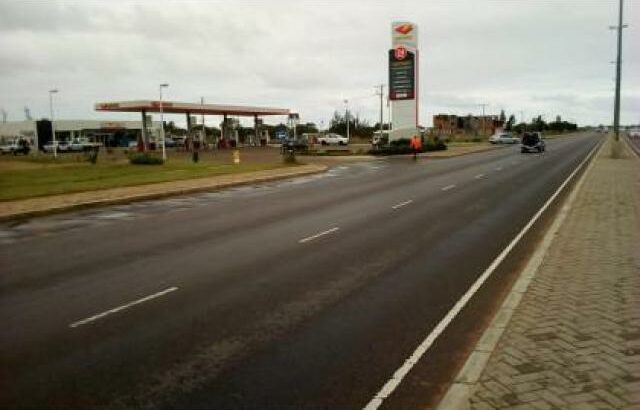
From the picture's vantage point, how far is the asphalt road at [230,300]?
599 centimetres

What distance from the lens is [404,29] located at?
67.5 metres

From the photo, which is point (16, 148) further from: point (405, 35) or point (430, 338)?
point (430, 338)

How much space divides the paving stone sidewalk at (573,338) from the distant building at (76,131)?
9474 cm

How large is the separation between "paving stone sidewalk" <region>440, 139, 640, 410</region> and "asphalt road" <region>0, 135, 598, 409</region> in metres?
0.71

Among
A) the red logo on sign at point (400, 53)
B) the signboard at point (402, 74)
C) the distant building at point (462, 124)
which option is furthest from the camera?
the distant building at point (462, 124)

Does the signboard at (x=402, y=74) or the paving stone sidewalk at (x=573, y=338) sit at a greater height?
the signboard at (x=402, y=74)

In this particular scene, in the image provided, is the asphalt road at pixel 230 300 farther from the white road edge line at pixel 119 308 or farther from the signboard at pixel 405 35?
the signboard at pixel 405 35

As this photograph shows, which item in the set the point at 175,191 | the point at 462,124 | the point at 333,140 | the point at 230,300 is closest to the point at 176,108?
the point at 333,140

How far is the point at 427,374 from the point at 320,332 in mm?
1552

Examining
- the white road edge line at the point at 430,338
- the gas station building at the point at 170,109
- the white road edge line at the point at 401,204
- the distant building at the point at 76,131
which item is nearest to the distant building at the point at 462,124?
the distant building at the point at 76,131

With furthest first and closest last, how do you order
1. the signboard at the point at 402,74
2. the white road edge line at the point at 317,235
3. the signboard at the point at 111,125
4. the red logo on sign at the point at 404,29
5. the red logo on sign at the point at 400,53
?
1. the signboard at the point at 111,125
2. the red logo on sign at the point at 404,29
3. the red logo on sign at the point at 400,53
4. the signboard at the point at 402,74
5. the white road edge line at the point at 317,235

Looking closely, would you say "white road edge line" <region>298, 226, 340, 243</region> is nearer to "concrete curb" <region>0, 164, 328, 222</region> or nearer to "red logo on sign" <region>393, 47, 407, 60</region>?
"concrete curb" <region>0, 164, 328, 222</region>

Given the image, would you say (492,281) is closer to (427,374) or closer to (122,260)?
(427,374)

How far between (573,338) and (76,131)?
115 metres
